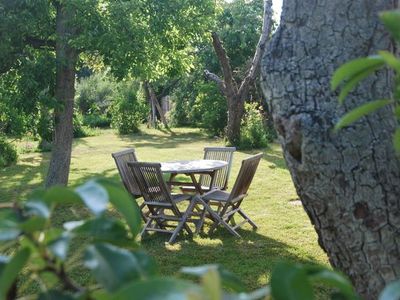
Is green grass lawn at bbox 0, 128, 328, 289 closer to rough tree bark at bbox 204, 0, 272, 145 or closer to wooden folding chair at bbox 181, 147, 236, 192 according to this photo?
wooden folding chair at bbox 181, 147, 236, 192

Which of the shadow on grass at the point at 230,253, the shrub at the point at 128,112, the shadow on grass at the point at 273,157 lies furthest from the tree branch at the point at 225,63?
the shadow on grass at the point at 230,253

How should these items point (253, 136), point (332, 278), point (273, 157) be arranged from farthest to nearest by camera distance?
point (253, 136), point (273, 157), point (332, 278)

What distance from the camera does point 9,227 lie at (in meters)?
0.43

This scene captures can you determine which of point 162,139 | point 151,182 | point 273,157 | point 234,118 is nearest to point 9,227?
point 151,182

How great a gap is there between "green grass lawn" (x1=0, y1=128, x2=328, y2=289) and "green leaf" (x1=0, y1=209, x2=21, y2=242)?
1.47 metres

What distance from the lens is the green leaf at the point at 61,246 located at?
0.39 m

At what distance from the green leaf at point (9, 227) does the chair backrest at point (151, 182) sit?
545 centimetres

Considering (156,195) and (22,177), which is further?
(22,177)

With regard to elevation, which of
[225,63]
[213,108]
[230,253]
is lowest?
[230,253]

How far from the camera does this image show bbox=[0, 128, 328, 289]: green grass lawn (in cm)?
544

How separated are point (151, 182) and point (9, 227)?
5819 mm

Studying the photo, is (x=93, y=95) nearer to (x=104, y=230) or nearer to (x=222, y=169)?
(x=222, y=169)

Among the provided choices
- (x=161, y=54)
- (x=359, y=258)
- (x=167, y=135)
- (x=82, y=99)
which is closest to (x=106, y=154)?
(x=167, y=135)

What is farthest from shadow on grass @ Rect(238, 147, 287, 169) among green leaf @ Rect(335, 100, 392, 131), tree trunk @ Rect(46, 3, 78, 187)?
green leaf @ Rect(335, 100, 392, 131)
